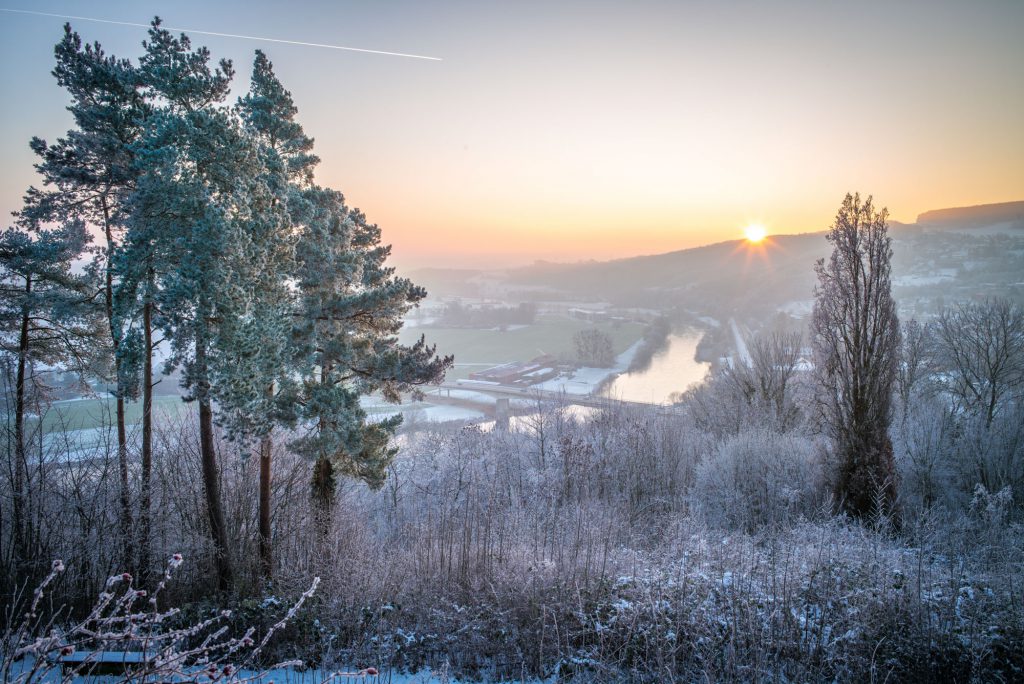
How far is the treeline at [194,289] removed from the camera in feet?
22.2

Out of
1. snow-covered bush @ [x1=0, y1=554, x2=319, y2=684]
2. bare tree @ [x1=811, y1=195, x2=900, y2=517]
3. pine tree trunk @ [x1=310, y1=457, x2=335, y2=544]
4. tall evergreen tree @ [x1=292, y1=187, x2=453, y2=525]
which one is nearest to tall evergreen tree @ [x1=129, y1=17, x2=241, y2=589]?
tall evergreen tree @ [x1=292, y1=187, x2=453, y2=525]

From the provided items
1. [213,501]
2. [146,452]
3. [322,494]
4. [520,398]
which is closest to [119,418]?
[146,452]

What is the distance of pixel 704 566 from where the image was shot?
23.6 feet

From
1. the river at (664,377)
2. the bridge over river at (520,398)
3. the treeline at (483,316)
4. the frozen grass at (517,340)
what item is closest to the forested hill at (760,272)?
the treeline at (483,316)

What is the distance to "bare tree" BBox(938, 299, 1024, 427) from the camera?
1992 cm

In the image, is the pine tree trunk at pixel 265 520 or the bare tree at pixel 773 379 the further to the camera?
the bare tree at pixel 773 379

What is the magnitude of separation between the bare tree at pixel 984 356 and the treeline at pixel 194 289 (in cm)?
2249

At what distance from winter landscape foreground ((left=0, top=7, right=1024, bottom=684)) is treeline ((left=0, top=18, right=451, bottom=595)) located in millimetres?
44

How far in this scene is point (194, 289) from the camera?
21.6ft

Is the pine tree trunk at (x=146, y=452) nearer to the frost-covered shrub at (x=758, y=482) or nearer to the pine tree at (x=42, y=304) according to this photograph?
the pine tree at (x=42, y=304)

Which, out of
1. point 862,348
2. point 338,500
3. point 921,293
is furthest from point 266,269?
point 921,293

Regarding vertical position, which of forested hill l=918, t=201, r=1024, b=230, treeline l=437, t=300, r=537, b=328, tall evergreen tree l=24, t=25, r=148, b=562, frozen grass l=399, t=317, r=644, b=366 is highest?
forested hill l=918, t=201, r=1024, b=230

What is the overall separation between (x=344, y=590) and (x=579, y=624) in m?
3.36

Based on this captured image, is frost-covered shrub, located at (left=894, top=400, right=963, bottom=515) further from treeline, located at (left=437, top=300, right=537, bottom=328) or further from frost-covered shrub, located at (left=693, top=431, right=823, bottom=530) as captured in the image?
treeline, located at (left=437, top=300, right=537, bottom=328)
